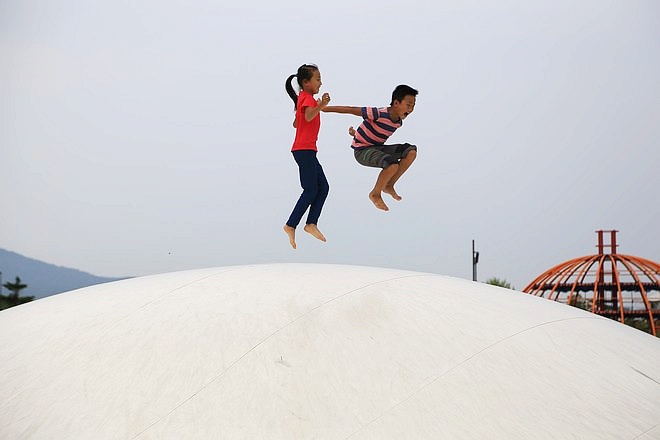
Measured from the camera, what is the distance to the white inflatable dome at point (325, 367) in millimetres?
7934

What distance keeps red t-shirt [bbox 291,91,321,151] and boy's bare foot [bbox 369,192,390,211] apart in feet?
6.71

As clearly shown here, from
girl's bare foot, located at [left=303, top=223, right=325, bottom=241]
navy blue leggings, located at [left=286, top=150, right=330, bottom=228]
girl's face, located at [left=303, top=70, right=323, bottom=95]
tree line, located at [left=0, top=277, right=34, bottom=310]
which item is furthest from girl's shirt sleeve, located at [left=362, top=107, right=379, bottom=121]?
tree line, located at [left=0, top=277, right=34, bottom=310]

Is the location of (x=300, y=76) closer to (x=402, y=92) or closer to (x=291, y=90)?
(x=291, y=90)

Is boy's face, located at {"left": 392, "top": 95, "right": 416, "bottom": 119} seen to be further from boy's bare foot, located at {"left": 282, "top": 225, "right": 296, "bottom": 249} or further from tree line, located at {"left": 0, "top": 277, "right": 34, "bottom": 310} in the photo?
tree line, located at {"left": 0, "top": 277, "right": 34, "bottom": 310}

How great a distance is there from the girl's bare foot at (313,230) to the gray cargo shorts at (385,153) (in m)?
2.00

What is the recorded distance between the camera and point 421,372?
845 centimetres

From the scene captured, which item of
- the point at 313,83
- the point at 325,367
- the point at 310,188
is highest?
the point at 313,83

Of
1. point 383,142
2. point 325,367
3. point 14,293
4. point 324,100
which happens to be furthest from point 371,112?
point 14,293

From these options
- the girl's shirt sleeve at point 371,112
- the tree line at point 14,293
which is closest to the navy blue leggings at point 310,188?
the girl's shirt sleeve at point 371,112

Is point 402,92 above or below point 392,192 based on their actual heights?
above

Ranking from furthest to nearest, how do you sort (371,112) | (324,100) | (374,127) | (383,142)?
(383,142), (374,127), (371,112), (324,100)

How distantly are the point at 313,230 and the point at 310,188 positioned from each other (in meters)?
0.82

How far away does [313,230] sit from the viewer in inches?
541

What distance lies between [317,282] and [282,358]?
2472 mm
